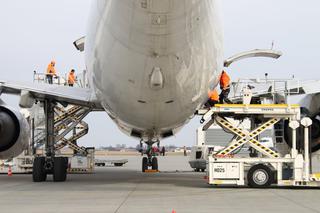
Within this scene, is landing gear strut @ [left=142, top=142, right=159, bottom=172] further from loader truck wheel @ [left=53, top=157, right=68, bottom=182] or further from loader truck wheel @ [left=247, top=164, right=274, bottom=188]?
loader truck wheel @ [left=247, top=164, right=274, bottom=188]

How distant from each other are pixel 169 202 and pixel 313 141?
27.1 feet

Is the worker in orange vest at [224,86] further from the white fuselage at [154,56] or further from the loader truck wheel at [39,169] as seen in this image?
the loader truck wheel at [39,169]

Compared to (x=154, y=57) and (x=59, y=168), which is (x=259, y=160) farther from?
(x=59, y=168)

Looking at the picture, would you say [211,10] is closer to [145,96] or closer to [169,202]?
[145,96]

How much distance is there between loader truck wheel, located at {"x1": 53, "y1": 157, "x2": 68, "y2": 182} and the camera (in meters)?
16.2

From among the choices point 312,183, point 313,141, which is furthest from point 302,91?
point 312,183

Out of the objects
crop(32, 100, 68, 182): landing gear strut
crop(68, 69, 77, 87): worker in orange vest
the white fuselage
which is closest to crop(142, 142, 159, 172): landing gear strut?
crop(68, 69, 77, 87): worker in orange vest

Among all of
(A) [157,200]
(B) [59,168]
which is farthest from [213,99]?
(B) [59,168]

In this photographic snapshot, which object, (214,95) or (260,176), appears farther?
(214,95)

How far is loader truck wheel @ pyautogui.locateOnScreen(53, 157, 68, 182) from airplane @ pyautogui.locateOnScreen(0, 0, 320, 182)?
2.58 m

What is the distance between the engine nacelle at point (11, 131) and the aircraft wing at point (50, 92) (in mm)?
696

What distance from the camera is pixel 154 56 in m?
10.5

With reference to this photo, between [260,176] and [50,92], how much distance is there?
701 centimetres

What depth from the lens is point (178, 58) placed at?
1062 cm
